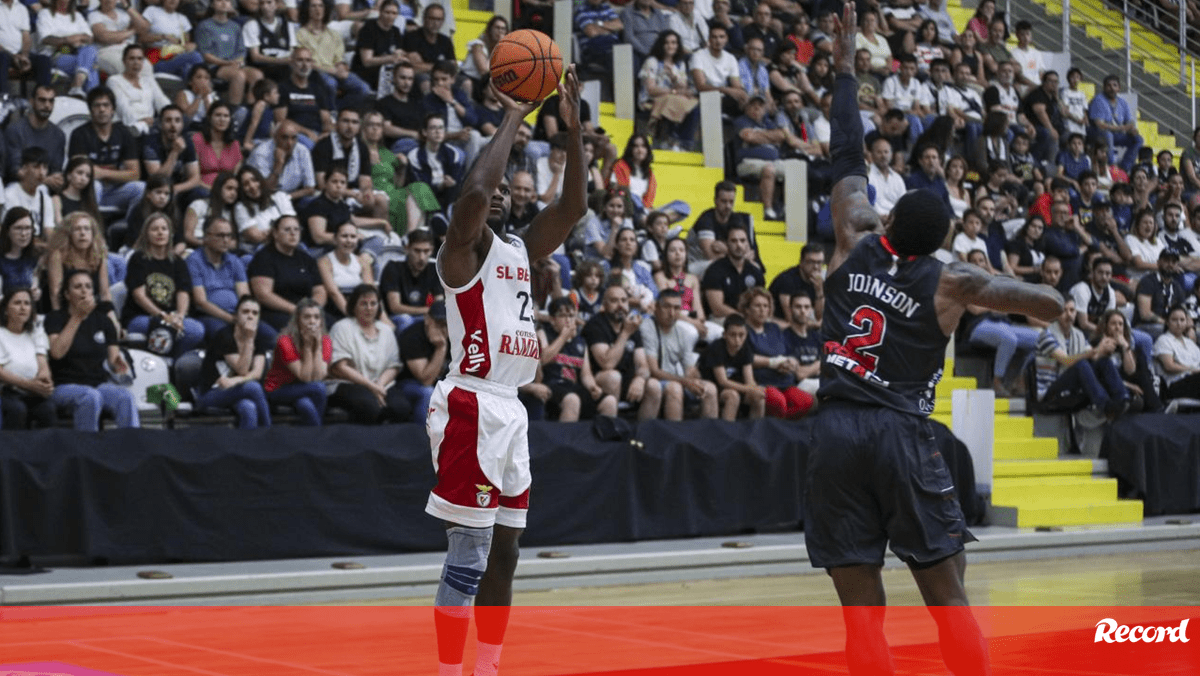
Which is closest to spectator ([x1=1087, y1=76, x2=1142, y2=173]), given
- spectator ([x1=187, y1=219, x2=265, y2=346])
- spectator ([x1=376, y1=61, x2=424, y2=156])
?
spectator ([x1=376, y1=61, x2=424, y2=156])

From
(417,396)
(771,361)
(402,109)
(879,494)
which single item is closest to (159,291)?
(417,396)

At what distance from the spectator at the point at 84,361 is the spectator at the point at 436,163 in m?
3.83

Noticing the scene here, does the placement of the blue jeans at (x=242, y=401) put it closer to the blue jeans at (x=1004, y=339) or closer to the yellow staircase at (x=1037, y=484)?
the yellow staircase at (x=1037, y=484)

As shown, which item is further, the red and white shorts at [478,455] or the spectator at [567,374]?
the spectator at [567,374]

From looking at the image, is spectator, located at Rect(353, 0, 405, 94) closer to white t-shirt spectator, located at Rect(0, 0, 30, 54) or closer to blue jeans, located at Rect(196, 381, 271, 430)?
white t-shirt spectator, located at Rect(0, 0, 30, 54)

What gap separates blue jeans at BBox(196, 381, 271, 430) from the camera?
10617 millimetres

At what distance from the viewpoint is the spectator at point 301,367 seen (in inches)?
426

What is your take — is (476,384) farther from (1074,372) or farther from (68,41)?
(1074,372)

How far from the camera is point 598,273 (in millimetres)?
12812

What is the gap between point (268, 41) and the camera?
45.6ft

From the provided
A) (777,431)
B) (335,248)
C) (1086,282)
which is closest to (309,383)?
(335,248)

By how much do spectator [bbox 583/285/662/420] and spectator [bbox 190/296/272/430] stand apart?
9.07ft

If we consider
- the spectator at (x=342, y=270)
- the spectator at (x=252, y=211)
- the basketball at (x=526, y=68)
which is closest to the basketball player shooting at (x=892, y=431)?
the basketball at (x=526, y=68)

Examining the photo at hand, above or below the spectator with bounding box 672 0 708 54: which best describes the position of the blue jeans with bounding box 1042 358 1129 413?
below
